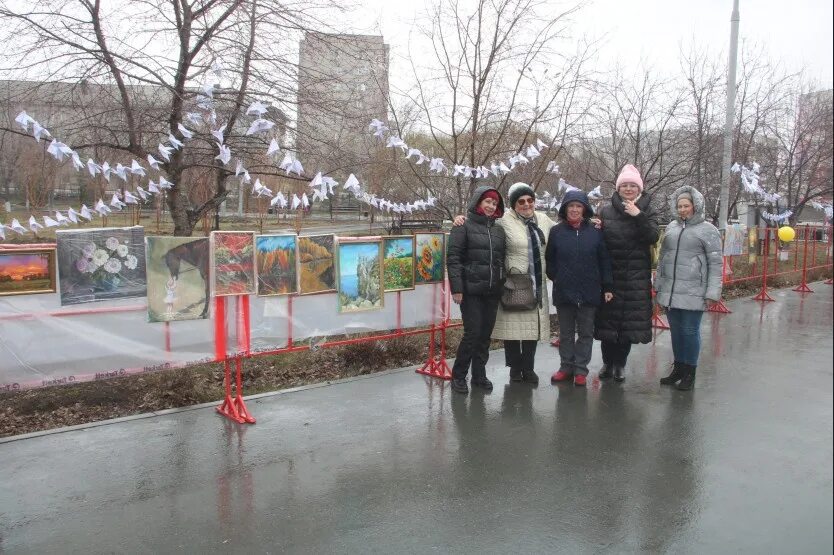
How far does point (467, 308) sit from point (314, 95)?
3827mm

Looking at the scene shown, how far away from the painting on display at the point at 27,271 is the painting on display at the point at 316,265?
194 cm

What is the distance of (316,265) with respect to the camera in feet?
19.4

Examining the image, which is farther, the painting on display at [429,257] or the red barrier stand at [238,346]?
the painting on display at [429,257]

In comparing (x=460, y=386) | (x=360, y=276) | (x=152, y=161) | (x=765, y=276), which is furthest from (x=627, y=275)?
(x=765, y=276)

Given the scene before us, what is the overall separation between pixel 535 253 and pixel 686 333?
1638 mm

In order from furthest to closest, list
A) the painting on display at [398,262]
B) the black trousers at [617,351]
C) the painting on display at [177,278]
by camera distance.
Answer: the black trousers at [617,351]
the painting on display at [398,262]
the painting on display at [177,278]

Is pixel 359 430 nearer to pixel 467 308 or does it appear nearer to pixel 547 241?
pixel 467 308

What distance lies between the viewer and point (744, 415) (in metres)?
5.55

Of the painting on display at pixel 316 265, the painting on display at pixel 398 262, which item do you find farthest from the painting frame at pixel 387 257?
the painting on display at pixel 316 265

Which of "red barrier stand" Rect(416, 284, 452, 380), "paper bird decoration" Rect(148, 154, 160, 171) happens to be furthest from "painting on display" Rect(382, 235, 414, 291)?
"paper bird decoration" Rect(148, 154, 160, 171)

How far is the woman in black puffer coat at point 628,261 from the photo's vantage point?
615 centimetres

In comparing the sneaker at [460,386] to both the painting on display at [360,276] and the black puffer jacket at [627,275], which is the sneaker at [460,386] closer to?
the painting on display at [360,276]

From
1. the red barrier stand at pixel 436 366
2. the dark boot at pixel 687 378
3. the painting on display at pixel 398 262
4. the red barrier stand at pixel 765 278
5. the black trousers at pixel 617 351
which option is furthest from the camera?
the red barrier stand at pixel 765 278

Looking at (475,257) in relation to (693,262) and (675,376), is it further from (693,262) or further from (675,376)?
(675,376)
